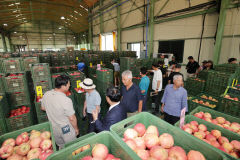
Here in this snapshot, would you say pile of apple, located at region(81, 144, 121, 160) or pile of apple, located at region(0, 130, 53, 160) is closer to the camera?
pile of apple, located at region(81, 144, 121, 160)

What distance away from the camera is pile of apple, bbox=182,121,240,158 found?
1310mm

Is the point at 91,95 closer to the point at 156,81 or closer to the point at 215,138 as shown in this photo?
the point at 215,138

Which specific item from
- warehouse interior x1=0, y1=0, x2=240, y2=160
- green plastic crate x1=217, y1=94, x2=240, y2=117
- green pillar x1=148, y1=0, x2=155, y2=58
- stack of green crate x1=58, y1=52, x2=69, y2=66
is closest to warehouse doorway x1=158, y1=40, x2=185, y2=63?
warehouse interior x1=0, y1=0, x2=240, y2=160

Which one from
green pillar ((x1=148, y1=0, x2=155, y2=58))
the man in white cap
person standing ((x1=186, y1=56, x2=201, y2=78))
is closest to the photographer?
the man in white cap

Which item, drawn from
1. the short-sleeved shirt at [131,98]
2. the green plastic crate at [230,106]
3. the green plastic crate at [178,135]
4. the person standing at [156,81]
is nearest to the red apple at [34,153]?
the green plastic crate at [178,135]

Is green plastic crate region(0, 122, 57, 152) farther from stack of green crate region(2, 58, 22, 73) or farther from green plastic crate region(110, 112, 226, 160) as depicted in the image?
stack of green crate region(2, 58, 22, 73)

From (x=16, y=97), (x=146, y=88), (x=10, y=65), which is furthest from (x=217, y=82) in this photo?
(x=10, y=65)

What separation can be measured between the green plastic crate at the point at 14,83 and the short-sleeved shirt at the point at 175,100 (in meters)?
4.04

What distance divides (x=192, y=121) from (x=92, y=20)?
908 inches

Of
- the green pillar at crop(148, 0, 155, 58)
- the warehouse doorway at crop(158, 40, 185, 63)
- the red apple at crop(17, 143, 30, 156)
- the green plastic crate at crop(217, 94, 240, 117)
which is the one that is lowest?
the green plastic crate at crop(217, 94, 240, 117)

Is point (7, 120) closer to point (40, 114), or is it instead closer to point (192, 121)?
point (40, 114)

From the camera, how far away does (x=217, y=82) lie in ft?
14.6

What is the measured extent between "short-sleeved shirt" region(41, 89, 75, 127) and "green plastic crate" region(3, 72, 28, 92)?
2.12m

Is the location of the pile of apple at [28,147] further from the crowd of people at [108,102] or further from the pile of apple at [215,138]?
the pile of apple at [215,138]
